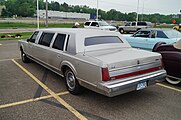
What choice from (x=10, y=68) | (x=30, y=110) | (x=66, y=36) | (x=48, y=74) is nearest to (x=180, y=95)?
(x=66, y=36)

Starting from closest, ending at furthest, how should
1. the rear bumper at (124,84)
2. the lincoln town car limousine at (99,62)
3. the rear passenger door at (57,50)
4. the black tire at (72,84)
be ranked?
the rear bumper at (124,84) → the lincoln town car limousine at (99,62) → the black tire at (72,84) → the rear passenger door at (57,50)

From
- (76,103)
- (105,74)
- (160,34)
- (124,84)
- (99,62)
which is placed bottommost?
(76,103)

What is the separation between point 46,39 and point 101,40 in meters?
1.91

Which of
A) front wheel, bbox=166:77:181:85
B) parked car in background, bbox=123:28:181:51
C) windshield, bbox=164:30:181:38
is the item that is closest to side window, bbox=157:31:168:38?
parked car in background, bbox=123:28:181:51

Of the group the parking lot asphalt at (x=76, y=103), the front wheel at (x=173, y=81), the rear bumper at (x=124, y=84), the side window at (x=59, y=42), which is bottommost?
the parking lot asphalt at (x=76, y=103)

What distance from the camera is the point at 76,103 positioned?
4086 millimetres

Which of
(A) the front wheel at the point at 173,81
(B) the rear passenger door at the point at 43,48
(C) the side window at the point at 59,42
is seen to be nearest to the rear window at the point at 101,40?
(C) the side window at the point at 59,42

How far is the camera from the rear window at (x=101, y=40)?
183 inches

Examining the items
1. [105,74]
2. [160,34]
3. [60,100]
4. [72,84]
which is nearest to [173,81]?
[105,74]

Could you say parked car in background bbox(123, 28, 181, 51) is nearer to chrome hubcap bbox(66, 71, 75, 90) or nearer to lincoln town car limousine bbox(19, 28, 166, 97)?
lincoln town car limousine bbox(19, 28, 166, 97)

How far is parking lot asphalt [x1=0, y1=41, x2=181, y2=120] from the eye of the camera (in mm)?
3555

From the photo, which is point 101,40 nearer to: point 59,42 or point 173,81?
point 59,42

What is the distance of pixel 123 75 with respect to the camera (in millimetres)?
3752

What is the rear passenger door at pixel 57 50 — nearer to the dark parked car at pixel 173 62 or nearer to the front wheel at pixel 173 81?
the dark parked car at pixel 173 62
